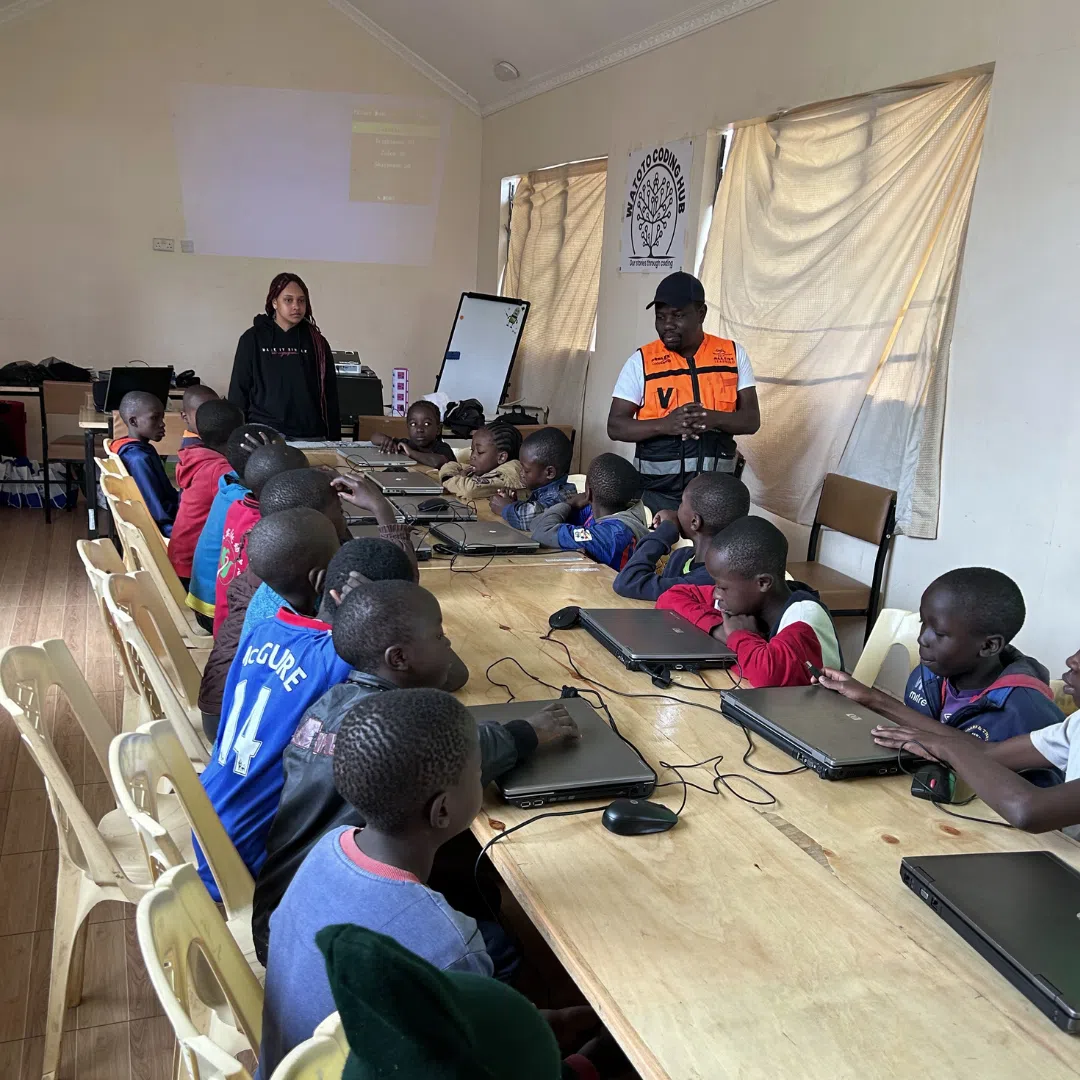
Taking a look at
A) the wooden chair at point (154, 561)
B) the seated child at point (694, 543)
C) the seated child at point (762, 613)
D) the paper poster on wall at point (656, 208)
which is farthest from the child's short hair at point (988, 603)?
the paper poster on wall at point (656, 208)

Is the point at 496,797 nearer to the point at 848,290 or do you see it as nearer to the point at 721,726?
the point at 721,726

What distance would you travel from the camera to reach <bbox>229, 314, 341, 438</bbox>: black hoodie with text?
438cm

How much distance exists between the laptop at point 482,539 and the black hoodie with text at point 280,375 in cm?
178

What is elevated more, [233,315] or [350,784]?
[233,315]

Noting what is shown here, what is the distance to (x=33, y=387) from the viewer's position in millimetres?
5996

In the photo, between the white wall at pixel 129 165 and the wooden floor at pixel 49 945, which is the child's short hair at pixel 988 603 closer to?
the wooden floor at pixel 49 945

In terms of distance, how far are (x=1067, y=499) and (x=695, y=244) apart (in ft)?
8.38

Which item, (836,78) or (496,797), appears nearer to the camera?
(496,797)

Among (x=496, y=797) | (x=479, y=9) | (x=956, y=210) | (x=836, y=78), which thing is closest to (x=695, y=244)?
(x=836, y=78)

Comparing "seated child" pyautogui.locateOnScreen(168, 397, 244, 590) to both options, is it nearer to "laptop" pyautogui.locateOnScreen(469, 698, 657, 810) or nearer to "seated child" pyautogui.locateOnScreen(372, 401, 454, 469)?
"seated child" pyautogui.locateOnScreen(372, 401, 454, 469)

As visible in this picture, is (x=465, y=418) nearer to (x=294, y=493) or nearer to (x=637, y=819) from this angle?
(x=294, y=493)

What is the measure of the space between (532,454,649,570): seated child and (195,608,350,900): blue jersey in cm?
137

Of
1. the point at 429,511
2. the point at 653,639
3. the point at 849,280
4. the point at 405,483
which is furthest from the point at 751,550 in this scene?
the point at 849,280

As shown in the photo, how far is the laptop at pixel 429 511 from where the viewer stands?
10.1 feet
